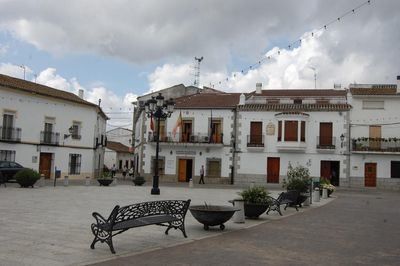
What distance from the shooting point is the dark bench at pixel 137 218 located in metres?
7.26

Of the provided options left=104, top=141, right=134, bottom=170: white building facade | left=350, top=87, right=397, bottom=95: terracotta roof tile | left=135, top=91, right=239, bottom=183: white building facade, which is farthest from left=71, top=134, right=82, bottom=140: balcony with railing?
left=104, top=141, right=134, bottom=170: white building facade

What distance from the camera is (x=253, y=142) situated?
36.3m

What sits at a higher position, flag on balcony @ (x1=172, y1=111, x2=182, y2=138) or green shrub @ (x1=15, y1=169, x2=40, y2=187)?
flag on balcony @ (x1=172, y1=111, x2=182, y2=138)

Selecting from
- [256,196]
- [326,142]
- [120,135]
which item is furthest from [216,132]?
[120,135]

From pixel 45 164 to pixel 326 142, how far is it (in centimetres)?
2071

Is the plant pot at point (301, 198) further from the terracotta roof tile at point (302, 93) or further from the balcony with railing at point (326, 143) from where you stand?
the terracotta roof tile at point (302, 93)

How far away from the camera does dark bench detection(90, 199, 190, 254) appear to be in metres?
7.26

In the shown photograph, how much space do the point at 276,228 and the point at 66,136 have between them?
28.2 meters

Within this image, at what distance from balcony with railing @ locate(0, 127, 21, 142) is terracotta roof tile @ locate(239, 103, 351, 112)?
53.1 ft

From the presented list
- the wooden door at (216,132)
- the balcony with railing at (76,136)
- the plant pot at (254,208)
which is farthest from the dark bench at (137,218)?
the balcony with railing at (76,136)

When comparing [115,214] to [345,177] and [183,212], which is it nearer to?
[183,212]

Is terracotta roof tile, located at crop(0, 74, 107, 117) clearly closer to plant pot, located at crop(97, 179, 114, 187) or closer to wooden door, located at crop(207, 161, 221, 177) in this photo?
plant pot, located at crop(97, 179, 114, 187)

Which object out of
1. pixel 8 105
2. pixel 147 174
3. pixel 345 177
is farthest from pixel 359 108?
pixel 8 105

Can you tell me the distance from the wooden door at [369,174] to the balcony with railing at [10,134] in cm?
2456
